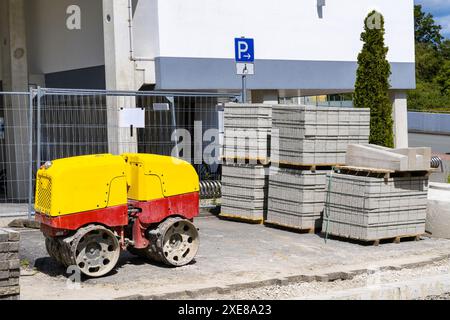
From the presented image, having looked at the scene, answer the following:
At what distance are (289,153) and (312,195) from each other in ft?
2.90

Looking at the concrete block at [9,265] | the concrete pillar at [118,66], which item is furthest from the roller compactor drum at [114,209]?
the concrete pillar at [118,66]

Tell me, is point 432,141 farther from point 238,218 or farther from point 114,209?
point 114,209

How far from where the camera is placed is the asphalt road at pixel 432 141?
4156cm

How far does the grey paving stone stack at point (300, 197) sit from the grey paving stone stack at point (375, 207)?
1.14 feet

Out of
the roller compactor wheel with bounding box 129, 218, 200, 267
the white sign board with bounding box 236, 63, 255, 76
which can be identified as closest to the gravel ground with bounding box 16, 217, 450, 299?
the roller compactor wheel with bounding box 129, 218, 200, 267

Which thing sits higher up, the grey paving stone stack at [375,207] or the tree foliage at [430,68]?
the tree foliage at [430,68]

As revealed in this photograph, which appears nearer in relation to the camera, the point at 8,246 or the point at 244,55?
the point at 8,246

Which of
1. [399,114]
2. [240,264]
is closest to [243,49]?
[240,264]

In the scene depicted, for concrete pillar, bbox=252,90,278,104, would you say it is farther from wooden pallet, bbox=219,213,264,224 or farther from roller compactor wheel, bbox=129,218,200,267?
roller compactor wheel, bbox=129,218,200,267

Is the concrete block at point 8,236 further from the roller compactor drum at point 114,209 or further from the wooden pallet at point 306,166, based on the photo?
the wooden pallet at point 306,166

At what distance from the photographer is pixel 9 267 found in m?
7.86

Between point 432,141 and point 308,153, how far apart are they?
33527mm

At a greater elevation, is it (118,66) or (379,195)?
(118,66)

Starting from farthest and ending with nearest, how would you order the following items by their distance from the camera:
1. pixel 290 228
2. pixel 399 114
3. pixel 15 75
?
pixel 15 75 → pixel 399 114 → pixel 290 228
